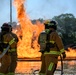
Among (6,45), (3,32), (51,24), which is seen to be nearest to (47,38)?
(51,24)

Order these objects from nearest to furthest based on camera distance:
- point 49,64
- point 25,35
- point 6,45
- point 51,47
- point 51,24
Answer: point 49,64, point 51,47, point 51,24, point 6,45, point 25,35

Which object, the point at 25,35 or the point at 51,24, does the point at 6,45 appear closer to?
the point at 51,24

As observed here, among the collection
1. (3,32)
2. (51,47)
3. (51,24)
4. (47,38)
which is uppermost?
(51,24)

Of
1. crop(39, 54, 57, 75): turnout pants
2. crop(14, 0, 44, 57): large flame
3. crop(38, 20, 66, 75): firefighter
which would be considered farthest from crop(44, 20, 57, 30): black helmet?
crop(14, 0, 44, 57): large flame

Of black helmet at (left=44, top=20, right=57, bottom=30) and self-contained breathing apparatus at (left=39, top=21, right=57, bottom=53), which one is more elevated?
black helmet at (left=44, top=20, right=57, bottom=30)

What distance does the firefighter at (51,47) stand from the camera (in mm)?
11398

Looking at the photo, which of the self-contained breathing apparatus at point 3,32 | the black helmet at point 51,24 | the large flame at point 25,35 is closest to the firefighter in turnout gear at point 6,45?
the self-contained breathing apparatus at point 3,32

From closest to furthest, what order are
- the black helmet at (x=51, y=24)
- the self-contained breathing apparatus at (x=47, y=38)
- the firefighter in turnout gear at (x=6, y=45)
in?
the self-contained breathing apparatus at (x=47, y=38), the black helmet at (x=51, y=24), the firefighter in turnout gear at (x=6, y=45)

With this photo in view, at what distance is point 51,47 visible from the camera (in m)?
11.5

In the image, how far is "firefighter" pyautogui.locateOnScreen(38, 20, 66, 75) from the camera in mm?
11398

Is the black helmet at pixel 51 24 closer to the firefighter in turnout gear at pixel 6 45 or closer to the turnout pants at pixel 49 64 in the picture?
the turnout pants at pixel 49 64

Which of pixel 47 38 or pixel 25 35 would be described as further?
pixel 25 35

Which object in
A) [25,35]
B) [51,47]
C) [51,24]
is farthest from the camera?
[25,35]

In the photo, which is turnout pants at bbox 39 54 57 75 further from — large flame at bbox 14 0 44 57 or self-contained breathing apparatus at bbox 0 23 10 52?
large flame at bbox 14 0 44 57
